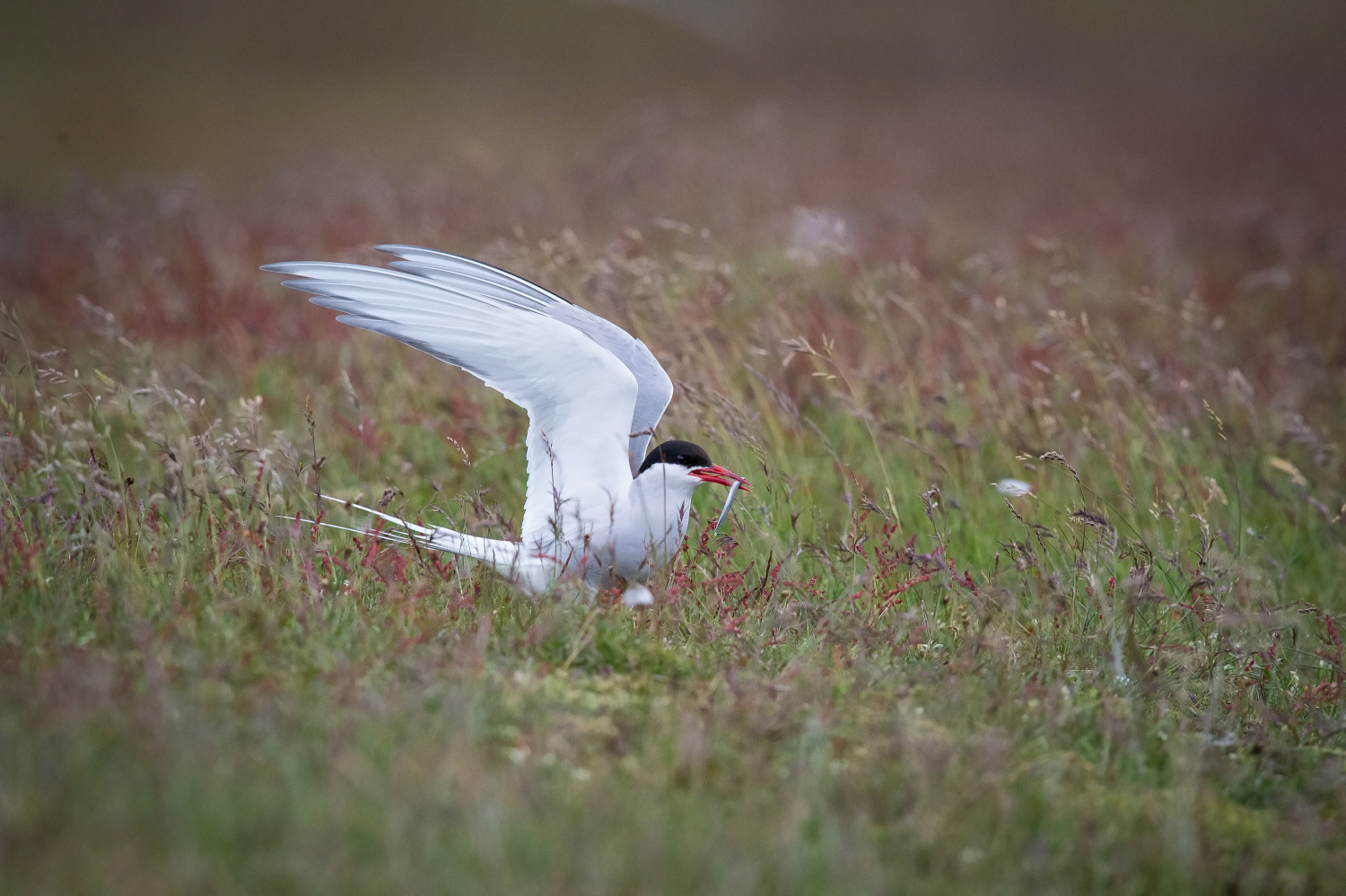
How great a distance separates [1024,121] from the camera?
20.0 meters

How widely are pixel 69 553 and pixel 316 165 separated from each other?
434 inches

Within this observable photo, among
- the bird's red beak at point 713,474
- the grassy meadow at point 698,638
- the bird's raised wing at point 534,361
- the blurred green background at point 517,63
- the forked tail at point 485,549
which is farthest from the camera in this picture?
the blurred green background at point 517,63

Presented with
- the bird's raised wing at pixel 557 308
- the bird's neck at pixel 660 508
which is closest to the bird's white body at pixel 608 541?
the bird's neck at pixel 660 508

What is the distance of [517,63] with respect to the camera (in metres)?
32.3

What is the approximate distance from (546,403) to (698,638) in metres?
0.93

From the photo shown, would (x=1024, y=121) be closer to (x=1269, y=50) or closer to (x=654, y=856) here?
(x=1269, y=50)

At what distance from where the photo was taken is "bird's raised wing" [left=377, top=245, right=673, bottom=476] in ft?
12.9

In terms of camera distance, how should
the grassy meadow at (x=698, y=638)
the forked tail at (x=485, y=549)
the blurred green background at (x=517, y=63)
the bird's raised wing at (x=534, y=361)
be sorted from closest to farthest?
1. the grassy meadow at (x=698, y=638)
2. the forked tail at (x=485, y=549)
3. the bird's raised wing at (x=534, y=361)
4. the blurred green background at (x=517, y=63)

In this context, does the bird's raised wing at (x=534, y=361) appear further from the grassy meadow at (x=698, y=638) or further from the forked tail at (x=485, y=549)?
the grassy meadow at (x=698, y=638)

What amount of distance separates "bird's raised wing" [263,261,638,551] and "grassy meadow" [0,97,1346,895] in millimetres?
299

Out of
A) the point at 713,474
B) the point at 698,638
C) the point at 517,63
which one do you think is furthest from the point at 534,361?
the point at 517,63

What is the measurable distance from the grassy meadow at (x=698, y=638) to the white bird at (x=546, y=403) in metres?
0.16

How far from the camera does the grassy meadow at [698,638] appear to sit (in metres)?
2.34

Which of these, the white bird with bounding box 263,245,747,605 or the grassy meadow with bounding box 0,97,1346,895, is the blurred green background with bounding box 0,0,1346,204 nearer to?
the grassy meadow with bounding box 0,97,1346,895
